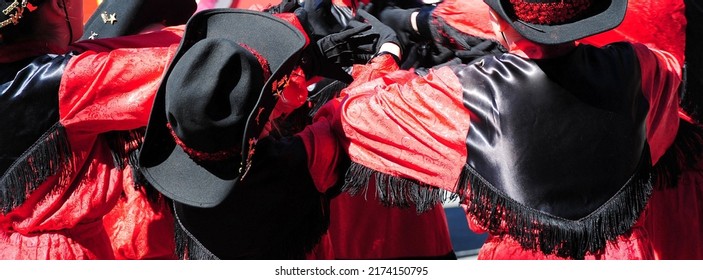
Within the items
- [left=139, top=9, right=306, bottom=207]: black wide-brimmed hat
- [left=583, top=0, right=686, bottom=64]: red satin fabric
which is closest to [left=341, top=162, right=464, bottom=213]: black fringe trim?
[left=139, top=9, right=306, bottom=207]: black wide-brimmed hat

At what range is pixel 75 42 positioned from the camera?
107 inches

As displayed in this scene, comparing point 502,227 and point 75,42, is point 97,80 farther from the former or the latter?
point 502,227

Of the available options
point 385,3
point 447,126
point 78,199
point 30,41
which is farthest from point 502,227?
point 385,3

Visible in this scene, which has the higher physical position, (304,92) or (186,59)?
(186,59)

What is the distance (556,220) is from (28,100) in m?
1.41

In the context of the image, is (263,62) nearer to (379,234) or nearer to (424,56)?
(379,234)

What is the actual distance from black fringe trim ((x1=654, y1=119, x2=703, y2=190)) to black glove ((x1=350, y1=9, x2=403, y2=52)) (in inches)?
40.4

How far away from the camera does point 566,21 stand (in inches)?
85.9

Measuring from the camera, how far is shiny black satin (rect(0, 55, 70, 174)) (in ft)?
8.07

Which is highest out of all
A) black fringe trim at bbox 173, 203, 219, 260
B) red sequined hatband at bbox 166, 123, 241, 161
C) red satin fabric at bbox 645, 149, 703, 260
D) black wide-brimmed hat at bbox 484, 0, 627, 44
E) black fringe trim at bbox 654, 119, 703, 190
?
black wide-brimmed hat at bbox 484, 0, 627, 44

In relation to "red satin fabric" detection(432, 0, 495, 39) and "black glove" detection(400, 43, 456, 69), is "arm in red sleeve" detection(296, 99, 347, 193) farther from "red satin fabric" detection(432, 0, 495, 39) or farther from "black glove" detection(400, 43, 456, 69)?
"black glove" detection(400, 43, 456, 69)

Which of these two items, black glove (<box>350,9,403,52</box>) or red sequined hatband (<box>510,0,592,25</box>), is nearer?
red sequined hatband (<box>510,0,592,25</box>)

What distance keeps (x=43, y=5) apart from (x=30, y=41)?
0.35 feet

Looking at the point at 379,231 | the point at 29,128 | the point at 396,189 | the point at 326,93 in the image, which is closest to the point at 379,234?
the point at 379,231
